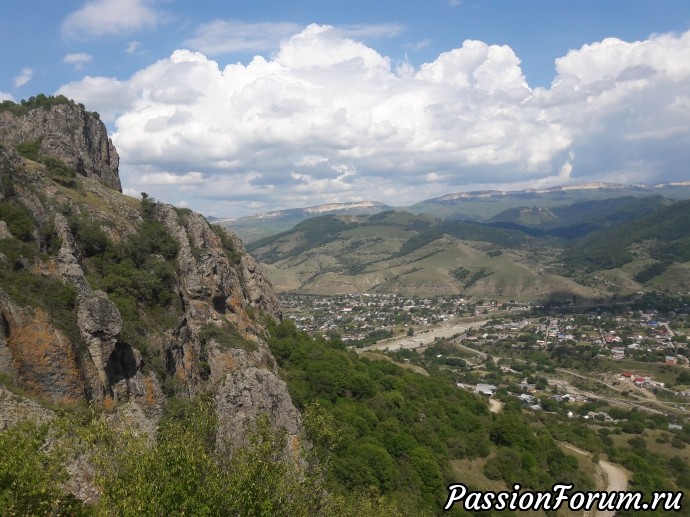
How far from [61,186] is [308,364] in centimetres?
3562

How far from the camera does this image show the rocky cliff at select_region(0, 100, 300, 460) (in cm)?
3144

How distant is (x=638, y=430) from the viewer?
98125 millimetres

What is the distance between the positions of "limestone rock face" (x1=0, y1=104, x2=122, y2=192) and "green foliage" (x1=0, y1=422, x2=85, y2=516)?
58.6 metres

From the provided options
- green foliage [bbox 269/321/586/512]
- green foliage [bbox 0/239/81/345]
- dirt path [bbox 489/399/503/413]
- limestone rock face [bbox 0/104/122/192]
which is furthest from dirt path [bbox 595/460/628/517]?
limestone rock face [bbox 0/104/122/192]

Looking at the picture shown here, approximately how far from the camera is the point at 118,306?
135 feet

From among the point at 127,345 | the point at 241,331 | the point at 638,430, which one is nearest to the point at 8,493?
the point at 127,345

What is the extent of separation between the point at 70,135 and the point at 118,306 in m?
52.9

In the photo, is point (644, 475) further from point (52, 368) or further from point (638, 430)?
point (52, 368)

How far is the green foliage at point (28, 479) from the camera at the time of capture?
53.5ft

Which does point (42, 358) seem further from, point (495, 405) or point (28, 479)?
point (495, 405)

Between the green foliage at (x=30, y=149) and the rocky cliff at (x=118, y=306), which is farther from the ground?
the green foliage at (x=30, y=149)

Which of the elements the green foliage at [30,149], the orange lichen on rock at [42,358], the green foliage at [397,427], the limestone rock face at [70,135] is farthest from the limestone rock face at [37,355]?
the limestone rock face at [70,135]

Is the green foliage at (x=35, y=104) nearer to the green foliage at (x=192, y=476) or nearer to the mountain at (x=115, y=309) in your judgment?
the mountain at (x=115, y=309)

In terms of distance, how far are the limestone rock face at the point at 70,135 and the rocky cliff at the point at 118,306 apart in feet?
2.26
